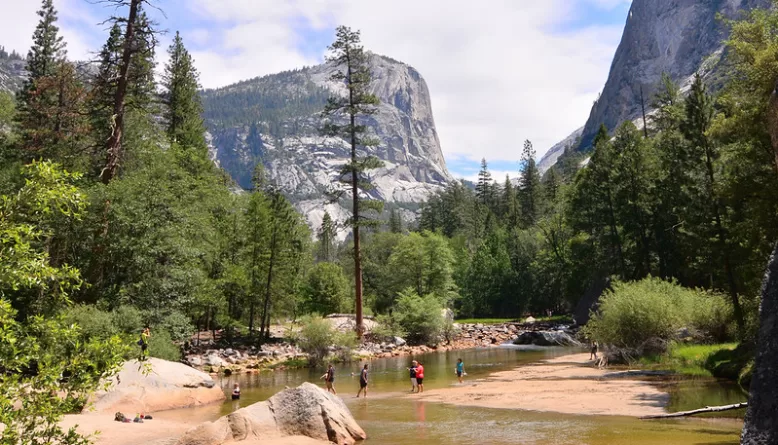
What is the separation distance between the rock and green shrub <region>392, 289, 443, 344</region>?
56.9 ft

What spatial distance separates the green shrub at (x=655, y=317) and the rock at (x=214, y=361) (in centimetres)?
2228

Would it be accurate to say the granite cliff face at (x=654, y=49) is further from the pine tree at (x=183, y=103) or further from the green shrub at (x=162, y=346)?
the green shrub at (x=162, y=346)

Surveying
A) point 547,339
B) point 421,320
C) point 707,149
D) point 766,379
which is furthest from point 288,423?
point 547,339

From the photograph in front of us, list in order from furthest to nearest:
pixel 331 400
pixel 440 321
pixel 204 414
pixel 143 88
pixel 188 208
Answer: pixel 440 321 → pixel 143 88 → pixel 188 208 → pixel 204 414 → pixel 331 400

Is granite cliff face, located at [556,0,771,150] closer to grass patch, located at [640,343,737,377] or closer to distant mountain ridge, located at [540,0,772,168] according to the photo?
distant mountain ridge, located at [540,0,772,168]

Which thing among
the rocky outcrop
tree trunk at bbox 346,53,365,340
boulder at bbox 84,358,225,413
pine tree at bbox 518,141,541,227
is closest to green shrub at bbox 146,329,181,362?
boulder at bbox 84,358,225,413

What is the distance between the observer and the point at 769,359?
6766 mm

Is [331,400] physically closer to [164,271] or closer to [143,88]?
[164,271]

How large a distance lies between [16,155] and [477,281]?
6400 centimetres

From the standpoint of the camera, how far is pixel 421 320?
47.3 m

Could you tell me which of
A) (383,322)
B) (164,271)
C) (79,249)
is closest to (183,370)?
(164,271)

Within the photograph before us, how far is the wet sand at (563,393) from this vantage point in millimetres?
16766

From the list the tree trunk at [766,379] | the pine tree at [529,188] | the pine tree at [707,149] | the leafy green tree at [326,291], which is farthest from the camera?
the pine tree at [529,188]

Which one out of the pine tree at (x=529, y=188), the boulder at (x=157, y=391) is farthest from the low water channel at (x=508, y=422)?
the pine tree at (x=529, y=188)
